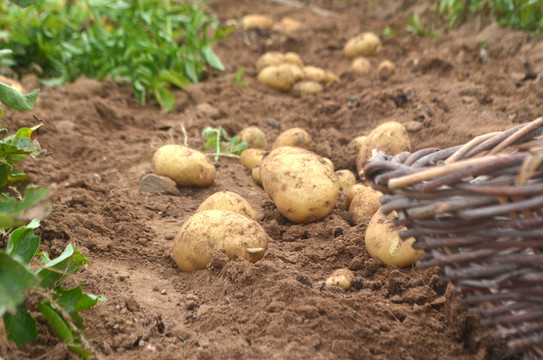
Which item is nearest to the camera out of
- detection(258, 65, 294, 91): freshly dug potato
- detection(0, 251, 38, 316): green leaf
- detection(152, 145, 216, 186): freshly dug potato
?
detection(0, 251, 38, 316): green leaf

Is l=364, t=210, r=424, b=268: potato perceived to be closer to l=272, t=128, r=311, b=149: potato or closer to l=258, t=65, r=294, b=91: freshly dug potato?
l=272, t=128, r=311, b=149: potato

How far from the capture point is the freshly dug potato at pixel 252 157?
359 centimetres

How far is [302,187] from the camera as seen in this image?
9.07 ft

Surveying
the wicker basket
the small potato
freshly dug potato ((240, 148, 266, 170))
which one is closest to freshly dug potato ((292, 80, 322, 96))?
freshly dug potato ((240, 148, 266, 170))

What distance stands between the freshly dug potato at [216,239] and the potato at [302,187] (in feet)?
1.28

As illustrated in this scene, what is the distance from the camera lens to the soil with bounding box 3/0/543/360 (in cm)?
186

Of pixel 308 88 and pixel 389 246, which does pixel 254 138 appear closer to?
pixel 308 88

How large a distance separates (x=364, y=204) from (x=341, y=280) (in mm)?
593

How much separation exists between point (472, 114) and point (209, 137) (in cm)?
166

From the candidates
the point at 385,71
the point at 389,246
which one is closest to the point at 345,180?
the point at 389,246

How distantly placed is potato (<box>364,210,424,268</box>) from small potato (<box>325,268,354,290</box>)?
0.16 metres

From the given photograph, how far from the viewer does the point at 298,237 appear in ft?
9.18

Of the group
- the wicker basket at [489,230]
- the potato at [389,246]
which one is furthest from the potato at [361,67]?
the wicker basket at [489,230]

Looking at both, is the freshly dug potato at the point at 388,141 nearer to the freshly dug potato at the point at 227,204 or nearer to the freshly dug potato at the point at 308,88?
the freshly dug potato at the point at 227,204
